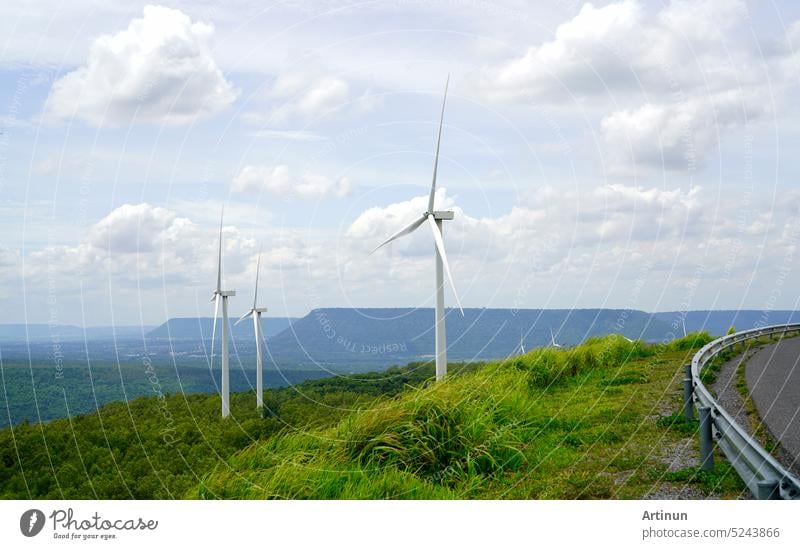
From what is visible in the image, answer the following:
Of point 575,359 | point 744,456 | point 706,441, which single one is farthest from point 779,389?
point 744,456

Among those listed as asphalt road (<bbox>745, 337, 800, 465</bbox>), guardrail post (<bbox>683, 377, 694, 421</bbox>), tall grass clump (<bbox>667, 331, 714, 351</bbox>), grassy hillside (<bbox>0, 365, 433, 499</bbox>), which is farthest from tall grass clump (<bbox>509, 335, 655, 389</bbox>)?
guardrail post (<bbox>683, 377, 694, 421</bbox>)

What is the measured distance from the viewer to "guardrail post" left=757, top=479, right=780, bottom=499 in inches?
312

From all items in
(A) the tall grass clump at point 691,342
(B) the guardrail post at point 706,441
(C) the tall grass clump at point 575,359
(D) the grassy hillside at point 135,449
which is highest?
(B) the guardrail post at point 706,441

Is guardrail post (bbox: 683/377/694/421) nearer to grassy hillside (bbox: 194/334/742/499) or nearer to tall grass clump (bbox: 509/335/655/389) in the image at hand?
grassy hillside (bbox: 194/334/742/499)

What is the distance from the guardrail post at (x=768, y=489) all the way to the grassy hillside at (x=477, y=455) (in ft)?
3.99

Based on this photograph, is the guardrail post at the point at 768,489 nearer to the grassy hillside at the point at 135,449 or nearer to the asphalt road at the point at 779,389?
the asphalt road at the point at 779,389

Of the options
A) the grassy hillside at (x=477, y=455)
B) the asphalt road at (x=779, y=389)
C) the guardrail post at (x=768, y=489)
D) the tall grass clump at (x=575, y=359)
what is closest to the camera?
the guardrail post at (x=768, y=489)

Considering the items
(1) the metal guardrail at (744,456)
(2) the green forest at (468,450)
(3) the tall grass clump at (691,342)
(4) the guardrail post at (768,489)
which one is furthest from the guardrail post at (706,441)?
(3) the tall grass clump at (691,342)

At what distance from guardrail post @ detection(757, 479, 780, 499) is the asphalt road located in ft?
7.43

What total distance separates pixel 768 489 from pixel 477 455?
4325 millimetres

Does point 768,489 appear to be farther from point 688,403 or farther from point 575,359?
point 575,359

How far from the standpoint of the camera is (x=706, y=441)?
33.3 ft

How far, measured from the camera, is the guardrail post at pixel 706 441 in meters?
10.1
